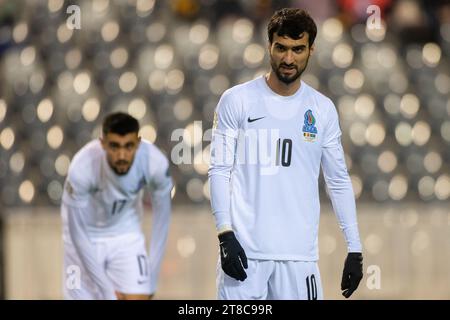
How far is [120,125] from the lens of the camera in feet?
19.9

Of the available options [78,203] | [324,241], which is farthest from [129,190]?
[324,241]

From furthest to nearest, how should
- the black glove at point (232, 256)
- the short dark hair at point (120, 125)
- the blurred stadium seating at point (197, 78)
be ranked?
the blurred stadium seating at point (197, 78) < the short dark hair at point (120, 125) < the black glove at point (232, 256)

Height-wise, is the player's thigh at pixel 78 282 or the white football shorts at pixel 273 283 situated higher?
the white football shorts at pixel 273 283

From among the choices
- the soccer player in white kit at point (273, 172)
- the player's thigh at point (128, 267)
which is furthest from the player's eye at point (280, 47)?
the player's thigh at point (128, 267)

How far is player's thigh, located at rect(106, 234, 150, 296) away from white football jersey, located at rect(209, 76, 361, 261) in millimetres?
2422

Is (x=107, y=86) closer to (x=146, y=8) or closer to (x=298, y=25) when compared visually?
(x=146, y=8)

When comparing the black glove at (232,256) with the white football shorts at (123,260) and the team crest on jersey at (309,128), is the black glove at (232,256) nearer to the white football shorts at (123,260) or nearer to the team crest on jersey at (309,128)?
the team crest on jersey at (309,128)

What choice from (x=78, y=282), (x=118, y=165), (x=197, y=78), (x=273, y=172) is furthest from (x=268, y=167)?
(x=197, y=78)

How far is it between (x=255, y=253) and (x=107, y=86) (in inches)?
267

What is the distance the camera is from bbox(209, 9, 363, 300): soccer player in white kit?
14.1 feet

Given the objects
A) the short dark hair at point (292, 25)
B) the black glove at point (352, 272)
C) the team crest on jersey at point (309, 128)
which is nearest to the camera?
the short dark hair at point (292, 25)

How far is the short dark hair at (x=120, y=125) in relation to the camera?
6027mm
